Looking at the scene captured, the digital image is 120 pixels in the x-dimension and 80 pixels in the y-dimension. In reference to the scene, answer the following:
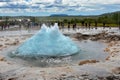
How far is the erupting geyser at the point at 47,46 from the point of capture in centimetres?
2855

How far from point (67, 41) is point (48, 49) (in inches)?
143

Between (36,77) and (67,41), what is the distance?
51.3ft

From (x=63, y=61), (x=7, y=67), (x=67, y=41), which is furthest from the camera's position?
(x=67, y=41)

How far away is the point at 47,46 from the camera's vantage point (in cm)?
2984

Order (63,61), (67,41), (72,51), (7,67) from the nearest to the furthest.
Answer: (7,67), (63,61), (72,51), (67,41)

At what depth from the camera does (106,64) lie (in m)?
21.0

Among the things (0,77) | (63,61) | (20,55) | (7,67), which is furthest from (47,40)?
(0,77)

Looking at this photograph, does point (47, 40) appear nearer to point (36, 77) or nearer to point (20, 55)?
point (20, 55)

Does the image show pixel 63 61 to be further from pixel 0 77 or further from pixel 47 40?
pixel 0 77

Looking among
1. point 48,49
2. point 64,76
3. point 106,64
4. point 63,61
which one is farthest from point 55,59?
point 64,76

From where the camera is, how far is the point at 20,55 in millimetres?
28125

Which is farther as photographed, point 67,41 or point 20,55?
point 67,41

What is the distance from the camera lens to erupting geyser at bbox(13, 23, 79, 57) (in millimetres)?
28552

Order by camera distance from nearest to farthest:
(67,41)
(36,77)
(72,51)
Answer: (36,77)
(72,51)
(67,41)
